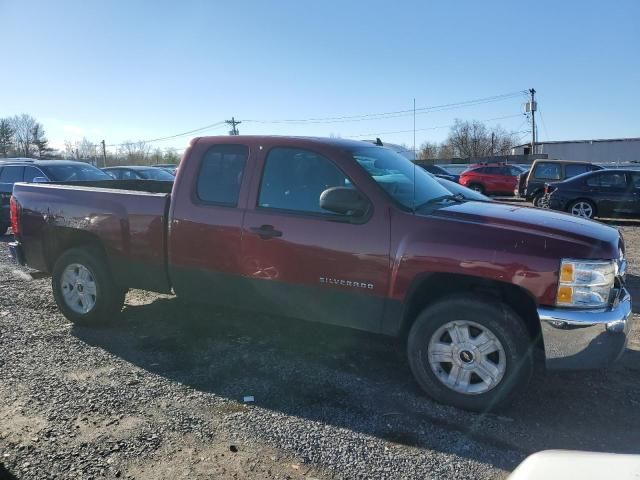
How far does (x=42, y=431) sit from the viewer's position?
126 inches

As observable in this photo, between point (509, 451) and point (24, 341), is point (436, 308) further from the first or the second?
point (24, 341)

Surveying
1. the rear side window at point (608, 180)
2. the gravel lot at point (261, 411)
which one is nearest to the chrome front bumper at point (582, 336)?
the gravel lot at point (261, 411)

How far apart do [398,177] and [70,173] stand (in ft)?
30.8

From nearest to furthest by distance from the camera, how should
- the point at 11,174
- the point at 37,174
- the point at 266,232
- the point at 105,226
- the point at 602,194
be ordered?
the point at 266,232
the point at 105,226
the point at 37,174
the point at 11,174
the point at 602,194

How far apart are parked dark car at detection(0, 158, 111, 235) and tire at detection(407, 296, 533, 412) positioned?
9.62 meters

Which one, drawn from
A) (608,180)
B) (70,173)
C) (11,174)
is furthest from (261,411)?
(608,180)

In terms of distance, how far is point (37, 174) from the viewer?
1105 centimetres

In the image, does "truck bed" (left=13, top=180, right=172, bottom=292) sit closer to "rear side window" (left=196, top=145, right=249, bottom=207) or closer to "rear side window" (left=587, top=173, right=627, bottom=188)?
"rear side window" (left=196, top=145, right=249, bottom=207)

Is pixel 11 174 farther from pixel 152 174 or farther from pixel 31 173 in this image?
pixel 152 174

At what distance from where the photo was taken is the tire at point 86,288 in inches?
194

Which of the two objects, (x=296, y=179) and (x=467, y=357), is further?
(x=296, y=179)

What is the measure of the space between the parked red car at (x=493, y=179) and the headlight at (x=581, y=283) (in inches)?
761

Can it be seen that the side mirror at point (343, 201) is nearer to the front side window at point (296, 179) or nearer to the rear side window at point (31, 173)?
the front side window at point (296, 179)

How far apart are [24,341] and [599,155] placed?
59576mm
